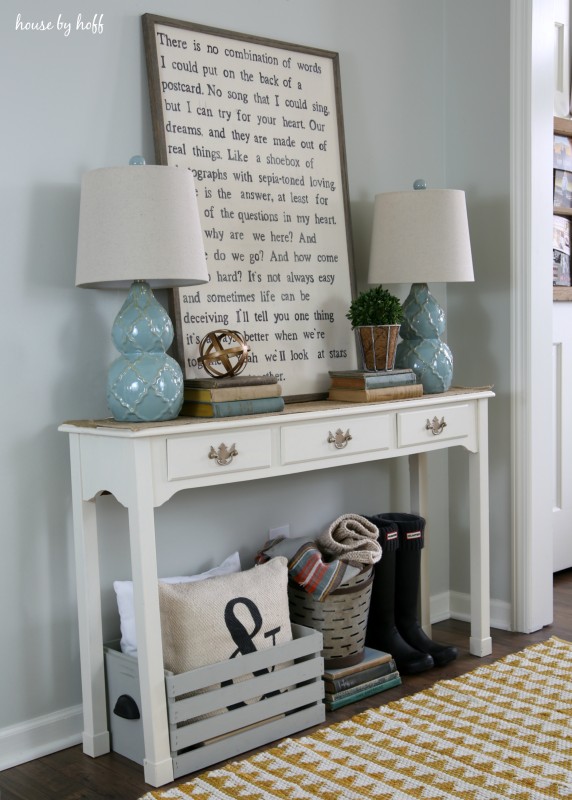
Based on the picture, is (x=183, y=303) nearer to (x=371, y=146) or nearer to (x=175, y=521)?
(x=175, y=521)

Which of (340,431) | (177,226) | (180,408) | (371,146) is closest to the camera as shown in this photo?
(177,226)

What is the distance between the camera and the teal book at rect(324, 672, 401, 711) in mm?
2410

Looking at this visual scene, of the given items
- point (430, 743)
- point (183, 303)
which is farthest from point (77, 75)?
point (430, 743)

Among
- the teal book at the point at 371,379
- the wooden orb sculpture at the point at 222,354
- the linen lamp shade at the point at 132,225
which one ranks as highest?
the linen lamp shade at the point at 132,225

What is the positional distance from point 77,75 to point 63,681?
1.49 meters

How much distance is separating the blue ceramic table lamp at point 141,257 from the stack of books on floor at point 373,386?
58 centimetres

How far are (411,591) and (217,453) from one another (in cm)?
96

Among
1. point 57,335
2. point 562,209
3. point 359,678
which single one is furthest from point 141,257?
point 562,209

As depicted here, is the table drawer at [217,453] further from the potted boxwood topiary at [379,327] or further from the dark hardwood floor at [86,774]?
the dark hardwood floor at [86,774]

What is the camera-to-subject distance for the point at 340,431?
2365mm

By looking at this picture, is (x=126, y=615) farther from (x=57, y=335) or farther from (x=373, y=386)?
(x=373, y=386)

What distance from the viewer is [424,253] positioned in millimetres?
2629

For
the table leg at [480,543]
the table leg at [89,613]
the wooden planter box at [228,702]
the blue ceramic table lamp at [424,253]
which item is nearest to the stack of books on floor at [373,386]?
the blue ceramic table lamp at [424,253]

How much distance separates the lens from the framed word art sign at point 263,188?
2.40 metres
